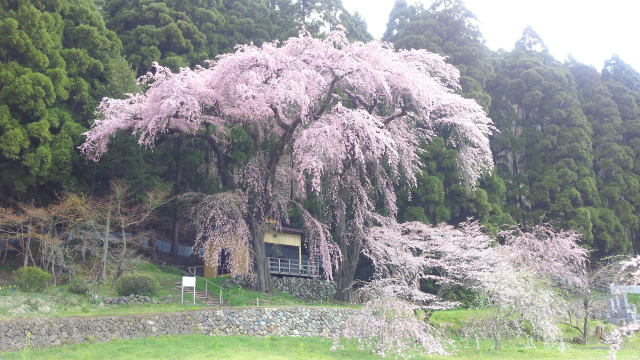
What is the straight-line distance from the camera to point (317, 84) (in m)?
18.5

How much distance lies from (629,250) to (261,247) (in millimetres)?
21892

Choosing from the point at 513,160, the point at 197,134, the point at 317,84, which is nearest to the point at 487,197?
the point at 513,160

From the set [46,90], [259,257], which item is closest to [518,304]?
[259,257]

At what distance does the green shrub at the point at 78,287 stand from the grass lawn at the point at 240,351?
349cm

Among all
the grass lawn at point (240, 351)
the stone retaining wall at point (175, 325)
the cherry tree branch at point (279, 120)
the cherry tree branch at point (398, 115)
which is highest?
the cherry tree branch at point (398, 115)

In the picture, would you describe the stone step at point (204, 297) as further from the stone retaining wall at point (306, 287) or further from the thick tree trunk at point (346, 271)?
the thick tree trunk at point (346, 271)

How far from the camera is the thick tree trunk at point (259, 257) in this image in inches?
770

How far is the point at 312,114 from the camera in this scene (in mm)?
19078

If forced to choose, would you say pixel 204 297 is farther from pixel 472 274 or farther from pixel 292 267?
pixel 472 274

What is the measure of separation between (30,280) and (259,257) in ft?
24.0

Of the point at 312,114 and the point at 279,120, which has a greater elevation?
the point at 312,114

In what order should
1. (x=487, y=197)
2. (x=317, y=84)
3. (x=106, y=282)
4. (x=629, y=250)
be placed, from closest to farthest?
1. (x=106, y=282)
2. (x=317, y=84)
3. (x=487, y=197)
4. (x=629, y=250)

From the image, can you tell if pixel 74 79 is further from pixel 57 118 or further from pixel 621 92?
pixel 621 92

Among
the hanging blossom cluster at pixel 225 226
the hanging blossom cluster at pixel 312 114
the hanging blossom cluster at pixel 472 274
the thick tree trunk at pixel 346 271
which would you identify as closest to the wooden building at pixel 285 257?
the thick tree trunk at pixel 346 271
